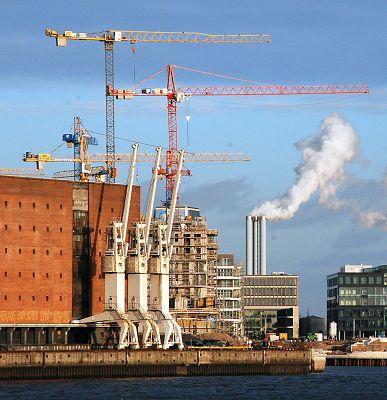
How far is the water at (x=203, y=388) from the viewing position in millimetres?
130375

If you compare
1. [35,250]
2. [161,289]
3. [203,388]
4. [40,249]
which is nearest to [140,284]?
[161,289]

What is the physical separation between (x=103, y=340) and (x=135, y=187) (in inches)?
801

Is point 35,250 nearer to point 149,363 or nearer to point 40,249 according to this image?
point 40,249

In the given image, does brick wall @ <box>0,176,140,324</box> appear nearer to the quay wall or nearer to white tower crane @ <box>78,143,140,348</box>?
white tower crane @ <box>78,143,140,348</box>

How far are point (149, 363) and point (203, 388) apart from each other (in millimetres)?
19265

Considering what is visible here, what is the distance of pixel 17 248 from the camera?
16600 cm

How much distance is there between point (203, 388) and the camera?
141125mm

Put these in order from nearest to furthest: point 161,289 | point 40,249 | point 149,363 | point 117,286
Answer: point 149,363
point 117,286
point 40,249
point 161,289

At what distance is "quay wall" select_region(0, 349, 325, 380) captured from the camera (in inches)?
5866

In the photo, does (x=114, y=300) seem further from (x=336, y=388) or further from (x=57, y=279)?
(x=336, y=388)

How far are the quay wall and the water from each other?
2.14 meters

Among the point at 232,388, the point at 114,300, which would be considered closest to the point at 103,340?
the point at 114,300

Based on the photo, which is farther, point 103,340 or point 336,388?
point 103,340

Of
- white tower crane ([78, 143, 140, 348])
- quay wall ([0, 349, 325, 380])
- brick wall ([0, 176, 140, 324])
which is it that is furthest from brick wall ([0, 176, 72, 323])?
quay wall ([0, 349, 325, 380])
